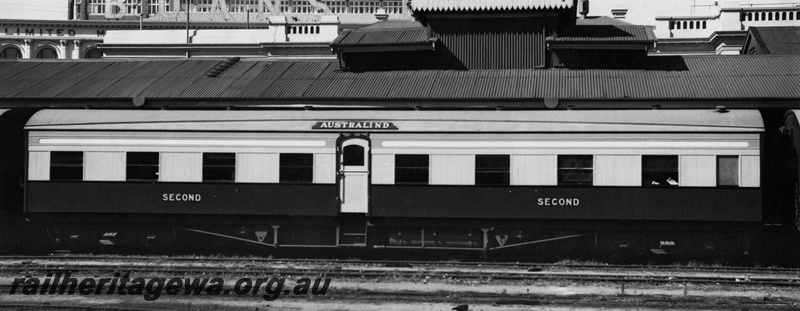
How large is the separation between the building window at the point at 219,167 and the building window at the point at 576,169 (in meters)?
8.54

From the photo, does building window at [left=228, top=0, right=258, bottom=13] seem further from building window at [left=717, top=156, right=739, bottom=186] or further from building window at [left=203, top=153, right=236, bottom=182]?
building window at [left=717, top=156, right=739, bottom=186]

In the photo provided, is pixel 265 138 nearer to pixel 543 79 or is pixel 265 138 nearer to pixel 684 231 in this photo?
pixel 543 79

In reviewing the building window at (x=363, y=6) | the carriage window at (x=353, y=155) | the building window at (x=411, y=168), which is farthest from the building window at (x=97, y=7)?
the building window at (x=411, y=168)

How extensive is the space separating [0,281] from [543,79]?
15.7 metres

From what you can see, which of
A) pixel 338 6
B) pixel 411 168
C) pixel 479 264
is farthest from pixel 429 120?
pixel 338 6

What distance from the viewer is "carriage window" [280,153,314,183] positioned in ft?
71.4

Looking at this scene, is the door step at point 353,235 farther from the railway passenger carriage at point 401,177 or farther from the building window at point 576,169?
the building window at point 576,169

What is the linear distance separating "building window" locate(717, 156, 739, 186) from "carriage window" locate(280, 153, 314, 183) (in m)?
10.2

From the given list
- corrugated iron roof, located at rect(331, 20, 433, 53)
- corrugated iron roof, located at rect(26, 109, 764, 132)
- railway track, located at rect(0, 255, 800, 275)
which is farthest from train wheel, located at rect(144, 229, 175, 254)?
corrugated iron roof, located at rect(331, 20, 433, 53)

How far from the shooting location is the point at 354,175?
21.7 metres

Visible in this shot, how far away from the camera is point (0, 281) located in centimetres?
1842

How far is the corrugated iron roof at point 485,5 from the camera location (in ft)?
86.5

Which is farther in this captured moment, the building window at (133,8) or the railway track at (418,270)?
the building window at (133,8)

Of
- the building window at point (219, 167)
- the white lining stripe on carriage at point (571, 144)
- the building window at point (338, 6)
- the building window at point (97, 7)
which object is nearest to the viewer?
the white lining stripe on carriage at point (571, 144)
